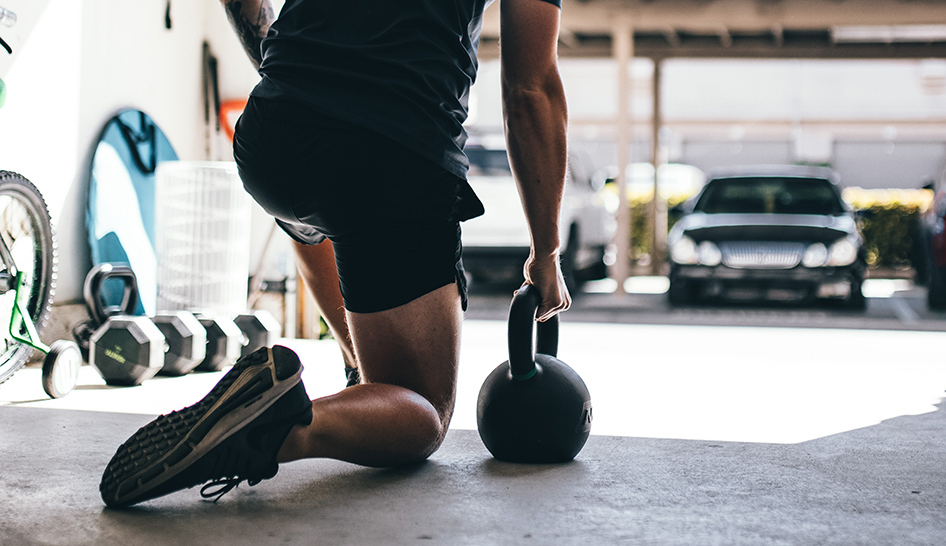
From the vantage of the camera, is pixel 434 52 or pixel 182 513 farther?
pixel 434 52

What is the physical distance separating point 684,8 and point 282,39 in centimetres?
829

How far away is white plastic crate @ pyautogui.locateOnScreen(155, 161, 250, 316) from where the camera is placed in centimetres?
482

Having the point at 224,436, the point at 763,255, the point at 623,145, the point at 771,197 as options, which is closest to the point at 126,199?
the point at 224,436

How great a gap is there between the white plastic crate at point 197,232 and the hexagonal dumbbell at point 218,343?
31cm

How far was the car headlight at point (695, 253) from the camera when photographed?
28.3ft

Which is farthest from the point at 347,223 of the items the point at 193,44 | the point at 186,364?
the point at 193,44

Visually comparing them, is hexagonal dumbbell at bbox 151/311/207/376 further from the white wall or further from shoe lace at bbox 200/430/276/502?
shoe lace at bbox 200/430/276/502

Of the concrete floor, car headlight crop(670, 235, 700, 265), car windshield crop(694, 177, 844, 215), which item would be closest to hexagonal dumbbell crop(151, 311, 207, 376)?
the concrete floor

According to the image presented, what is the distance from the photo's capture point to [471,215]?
2.33 metres

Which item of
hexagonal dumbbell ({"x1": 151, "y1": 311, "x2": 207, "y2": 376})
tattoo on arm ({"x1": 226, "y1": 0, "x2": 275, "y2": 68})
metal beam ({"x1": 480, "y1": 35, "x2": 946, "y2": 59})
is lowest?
hexagonal dumbbell ({"x1": 151, "y1": 311, "x2": 207, "y2": 376})

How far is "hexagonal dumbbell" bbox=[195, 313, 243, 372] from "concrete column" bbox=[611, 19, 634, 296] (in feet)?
18.0

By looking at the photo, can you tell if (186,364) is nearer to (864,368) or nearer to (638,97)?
(864,368)

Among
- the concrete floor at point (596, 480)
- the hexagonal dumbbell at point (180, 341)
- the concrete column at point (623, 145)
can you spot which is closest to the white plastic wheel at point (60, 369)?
the concrete floor at point (596, 480)

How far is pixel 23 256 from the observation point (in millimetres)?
3936
